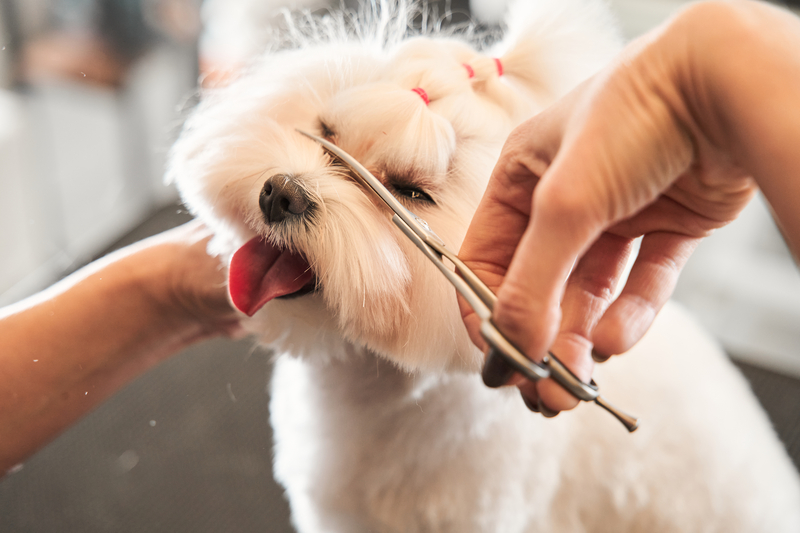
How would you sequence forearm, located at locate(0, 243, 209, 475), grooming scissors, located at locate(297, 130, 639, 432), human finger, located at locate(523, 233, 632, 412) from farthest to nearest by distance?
forearm, located at locate(0, 243, 209, 475), human finger, located at locate(523, 233, 632, 412), grooming scissors, located at locate(297, 130, 639, 432)

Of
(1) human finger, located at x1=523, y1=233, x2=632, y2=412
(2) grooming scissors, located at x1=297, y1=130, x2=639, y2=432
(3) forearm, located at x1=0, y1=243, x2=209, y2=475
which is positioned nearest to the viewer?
(2) grooming scissors, located at x1=297, y1=130, x2=639, y2=432

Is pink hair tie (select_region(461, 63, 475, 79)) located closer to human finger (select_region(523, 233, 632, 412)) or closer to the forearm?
human finger (select_region(523, 233, 632, 412))

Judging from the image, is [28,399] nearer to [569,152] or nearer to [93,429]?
[93,429]

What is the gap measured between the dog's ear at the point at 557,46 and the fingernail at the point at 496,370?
1.30 feet

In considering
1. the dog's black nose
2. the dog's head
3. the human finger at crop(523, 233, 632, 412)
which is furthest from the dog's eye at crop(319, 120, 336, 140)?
the human finger at crop(523, 233, 632, 412)

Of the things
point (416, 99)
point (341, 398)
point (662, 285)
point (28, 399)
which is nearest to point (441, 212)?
point (416, 99)

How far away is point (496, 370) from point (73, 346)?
0.52 meters

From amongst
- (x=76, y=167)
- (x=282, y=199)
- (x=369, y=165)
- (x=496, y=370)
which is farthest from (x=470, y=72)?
(x=76, y=167)

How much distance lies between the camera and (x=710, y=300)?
74.2 inches

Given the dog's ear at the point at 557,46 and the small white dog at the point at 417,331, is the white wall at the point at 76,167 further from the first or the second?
the dog's ear at the point at 557,46

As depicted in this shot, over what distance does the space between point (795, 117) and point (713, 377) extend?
0.73m

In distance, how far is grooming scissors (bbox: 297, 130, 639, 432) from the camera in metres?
0.35

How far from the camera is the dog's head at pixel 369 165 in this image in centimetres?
56

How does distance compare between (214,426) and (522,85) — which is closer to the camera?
(522,85)
